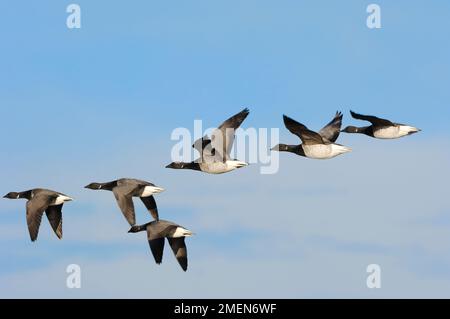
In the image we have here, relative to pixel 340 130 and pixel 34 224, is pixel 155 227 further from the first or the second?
pixel 340 130

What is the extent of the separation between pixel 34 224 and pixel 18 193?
146 inches

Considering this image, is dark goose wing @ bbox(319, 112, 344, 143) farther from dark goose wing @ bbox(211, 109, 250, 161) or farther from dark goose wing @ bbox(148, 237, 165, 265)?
dark goose wing @ bbox(148, 237, 165, 265)

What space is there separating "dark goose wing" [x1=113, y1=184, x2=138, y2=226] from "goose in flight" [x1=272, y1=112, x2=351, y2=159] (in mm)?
5249

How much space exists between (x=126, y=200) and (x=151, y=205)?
251 centimetres

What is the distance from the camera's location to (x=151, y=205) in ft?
155

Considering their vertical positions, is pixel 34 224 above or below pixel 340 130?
below

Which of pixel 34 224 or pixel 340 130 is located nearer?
pixel 34 224

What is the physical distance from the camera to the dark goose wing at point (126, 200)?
44188mm

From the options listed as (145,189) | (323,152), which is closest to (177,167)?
(145,189)

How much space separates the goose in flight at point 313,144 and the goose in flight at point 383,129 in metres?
1.16

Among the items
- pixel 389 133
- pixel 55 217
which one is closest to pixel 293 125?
pixel 389 133

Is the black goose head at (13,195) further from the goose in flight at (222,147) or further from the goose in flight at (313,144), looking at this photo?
the goose in flight at (313,144)

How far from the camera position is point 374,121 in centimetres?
4681

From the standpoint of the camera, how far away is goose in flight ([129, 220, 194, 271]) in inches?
1764
